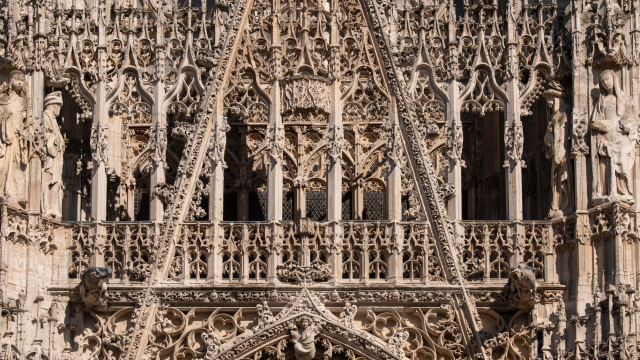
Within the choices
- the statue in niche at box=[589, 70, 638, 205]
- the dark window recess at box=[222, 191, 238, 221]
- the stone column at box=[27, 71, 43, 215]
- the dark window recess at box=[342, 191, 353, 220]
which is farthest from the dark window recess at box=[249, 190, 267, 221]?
the statue in niche at box=[589, 70, 638, 205]

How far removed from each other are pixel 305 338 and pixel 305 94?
3.10 m

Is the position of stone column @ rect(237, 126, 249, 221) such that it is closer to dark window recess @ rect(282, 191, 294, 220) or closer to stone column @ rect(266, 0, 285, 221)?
dark window recess @ rect(282, 191, 294, 220)

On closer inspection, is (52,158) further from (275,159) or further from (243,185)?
(275,159)

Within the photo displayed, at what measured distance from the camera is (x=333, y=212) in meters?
17.8

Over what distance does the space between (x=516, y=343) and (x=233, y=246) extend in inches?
142

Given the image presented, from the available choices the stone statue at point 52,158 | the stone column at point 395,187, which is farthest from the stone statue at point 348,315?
the stone statue at point 52,158

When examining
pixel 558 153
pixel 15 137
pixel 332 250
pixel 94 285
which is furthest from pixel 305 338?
pixel 15 137

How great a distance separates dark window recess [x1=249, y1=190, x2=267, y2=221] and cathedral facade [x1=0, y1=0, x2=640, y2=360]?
10.2 inches

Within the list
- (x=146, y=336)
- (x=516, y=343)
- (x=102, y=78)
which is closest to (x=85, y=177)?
(x=102, y=78)

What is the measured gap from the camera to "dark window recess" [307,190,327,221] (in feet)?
63.7

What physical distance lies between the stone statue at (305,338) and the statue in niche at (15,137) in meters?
3.64

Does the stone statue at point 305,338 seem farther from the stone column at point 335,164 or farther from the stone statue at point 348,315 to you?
the stone column at point 335,164

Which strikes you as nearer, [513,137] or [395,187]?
[395,187]

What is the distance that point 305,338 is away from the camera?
17.3m
